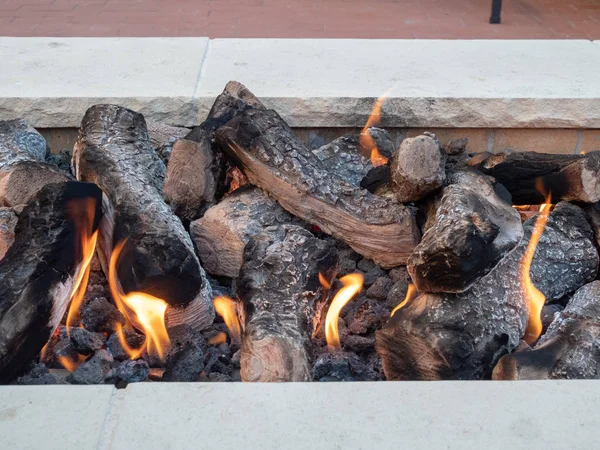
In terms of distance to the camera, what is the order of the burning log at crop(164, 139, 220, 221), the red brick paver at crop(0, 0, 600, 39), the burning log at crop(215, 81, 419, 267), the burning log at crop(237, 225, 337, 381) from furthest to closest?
the red brick paver at crop(0, 0, 600, 39) < the burning log at crop(164, 139, 220, 221) < the burning log at crop(215, 81, 419, 267) < the burning log at crop(237, 225, 337, 381)

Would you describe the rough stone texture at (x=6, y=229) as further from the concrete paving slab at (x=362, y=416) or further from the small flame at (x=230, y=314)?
the concrete paving slab at (x=362, y=416)

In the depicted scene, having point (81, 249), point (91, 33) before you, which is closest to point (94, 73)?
point (81, 249)

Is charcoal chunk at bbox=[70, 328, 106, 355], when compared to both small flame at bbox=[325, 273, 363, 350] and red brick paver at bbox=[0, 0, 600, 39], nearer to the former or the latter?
small flame at bbox=[325, 273, 363, 350]

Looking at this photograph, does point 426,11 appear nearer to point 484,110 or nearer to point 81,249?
point 484,110

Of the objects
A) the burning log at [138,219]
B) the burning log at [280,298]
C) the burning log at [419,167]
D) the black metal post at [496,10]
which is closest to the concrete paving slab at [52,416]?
the burning log at [280,298]

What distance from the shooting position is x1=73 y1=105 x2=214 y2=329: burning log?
7.63 feet

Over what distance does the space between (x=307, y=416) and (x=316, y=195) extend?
3.64 ft

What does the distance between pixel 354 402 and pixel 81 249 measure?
988 mm

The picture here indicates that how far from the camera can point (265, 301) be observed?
232 cm

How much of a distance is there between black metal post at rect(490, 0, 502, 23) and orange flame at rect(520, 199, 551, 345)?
3.31 meters

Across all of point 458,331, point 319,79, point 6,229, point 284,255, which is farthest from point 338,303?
point 319,79

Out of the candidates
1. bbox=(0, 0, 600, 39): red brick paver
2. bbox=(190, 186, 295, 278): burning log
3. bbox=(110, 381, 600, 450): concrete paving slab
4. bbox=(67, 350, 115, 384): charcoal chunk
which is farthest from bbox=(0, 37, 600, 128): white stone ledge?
bbox=(110, 381, 600, 450): concrete paving slab

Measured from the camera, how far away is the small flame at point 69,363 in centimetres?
237

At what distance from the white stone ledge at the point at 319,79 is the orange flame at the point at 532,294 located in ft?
2.29
